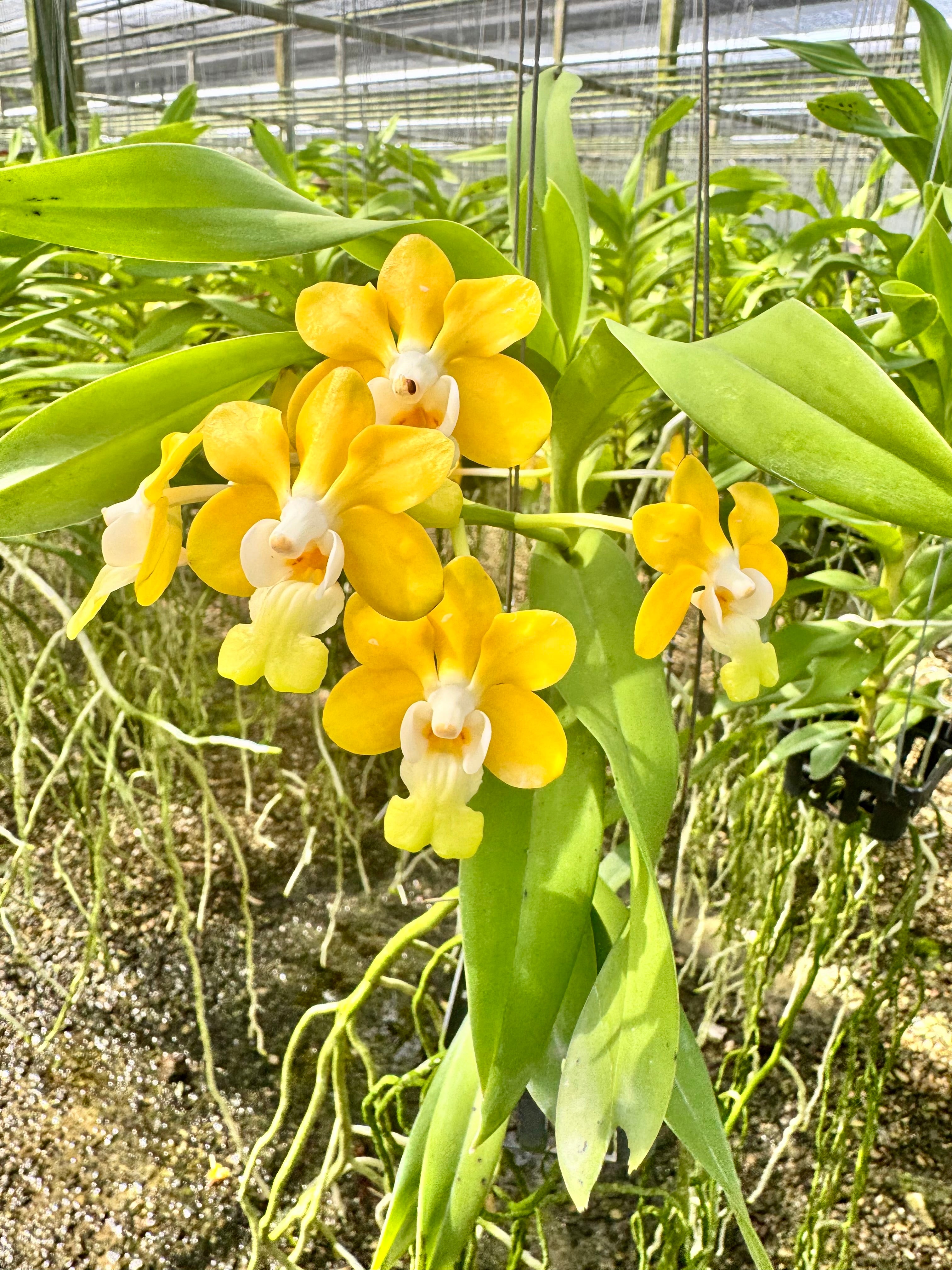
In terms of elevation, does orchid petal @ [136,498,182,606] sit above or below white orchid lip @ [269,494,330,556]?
below

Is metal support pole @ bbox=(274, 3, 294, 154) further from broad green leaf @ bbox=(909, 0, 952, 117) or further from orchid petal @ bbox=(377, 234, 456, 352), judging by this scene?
orchid petal @ bbox=(377, 234, 456, 352)

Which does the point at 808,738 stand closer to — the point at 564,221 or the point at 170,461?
the point at 564,221

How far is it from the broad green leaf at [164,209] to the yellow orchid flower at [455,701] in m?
0.13

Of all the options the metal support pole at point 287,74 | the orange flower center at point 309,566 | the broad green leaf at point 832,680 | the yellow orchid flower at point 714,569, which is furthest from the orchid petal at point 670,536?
the metal support pole at point 287,74

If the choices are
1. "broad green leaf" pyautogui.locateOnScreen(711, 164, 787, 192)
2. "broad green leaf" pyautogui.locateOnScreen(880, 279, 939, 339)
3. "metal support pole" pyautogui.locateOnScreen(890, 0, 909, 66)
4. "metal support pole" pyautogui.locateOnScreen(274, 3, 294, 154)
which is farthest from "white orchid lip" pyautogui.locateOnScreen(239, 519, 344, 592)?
"metal support pole" pyautogui.locateOnScreen(890, 0, 909, 66)

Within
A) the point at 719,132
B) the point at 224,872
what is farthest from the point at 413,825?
the point at 719,132

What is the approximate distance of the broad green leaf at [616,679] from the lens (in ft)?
1.27

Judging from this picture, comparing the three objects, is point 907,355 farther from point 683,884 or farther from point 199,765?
point 683,884

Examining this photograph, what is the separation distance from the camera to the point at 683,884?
4.28ft

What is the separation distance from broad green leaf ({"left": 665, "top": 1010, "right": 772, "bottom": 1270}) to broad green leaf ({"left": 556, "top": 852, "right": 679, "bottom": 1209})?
3 cm

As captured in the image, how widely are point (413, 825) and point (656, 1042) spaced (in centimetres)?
13

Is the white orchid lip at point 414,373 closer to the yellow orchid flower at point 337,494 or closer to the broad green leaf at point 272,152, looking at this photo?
the yellow orchid flower at point 337,494

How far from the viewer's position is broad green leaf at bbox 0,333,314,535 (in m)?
0.35

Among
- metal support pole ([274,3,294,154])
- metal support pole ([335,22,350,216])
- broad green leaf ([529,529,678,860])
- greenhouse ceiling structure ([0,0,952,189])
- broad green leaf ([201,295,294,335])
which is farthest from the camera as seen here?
greenhouse ceiling structure ([0,0,952,189])
